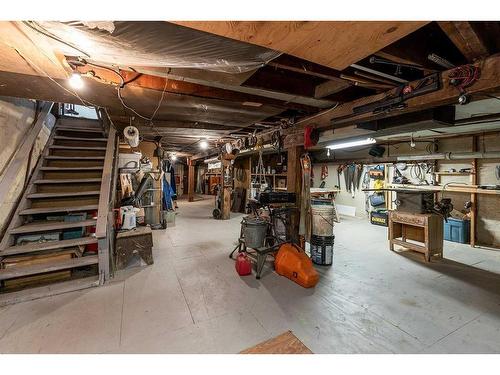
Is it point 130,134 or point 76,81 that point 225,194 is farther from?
point 76,81

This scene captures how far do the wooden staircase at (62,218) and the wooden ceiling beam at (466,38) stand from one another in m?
3.56

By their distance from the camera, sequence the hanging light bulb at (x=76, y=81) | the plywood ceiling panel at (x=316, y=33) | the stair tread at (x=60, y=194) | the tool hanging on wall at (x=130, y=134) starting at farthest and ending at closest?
the tool hanging on wall at (x=130, y=134)
the stair tread at (x=60, y=194)
the hanging light bulb at (x=76, y=81)
the plywood ceiling panel at (x=316, y=33)

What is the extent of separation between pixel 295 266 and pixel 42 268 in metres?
2.95

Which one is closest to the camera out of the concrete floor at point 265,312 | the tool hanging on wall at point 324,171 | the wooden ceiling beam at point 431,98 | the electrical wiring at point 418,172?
the wooden ceiling beam at point 431,98

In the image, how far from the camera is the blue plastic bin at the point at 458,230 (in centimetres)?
440

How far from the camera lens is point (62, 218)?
10.2 feet

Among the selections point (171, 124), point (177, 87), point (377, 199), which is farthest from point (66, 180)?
point (377, 199)

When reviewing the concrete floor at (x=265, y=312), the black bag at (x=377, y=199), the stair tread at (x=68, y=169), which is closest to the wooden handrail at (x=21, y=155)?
the stair tread at (x=68, y=169)

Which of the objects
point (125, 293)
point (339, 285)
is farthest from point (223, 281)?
point (339, 285)

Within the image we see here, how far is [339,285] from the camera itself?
265cm

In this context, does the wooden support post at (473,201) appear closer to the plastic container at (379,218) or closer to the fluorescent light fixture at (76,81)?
the plastic container at (379,218)

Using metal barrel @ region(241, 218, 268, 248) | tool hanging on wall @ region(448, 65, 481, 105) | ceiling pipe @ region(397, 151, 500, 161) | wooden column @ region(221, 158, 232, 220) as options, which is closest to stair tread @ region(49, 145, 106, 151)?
metal barrel @ region(241, 218, 268, 248)
